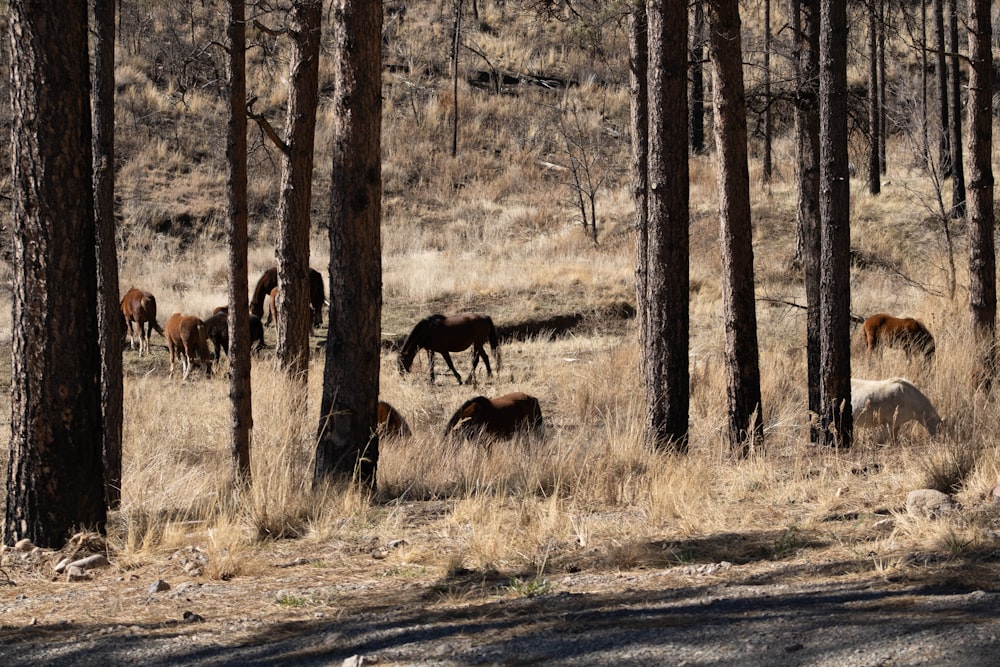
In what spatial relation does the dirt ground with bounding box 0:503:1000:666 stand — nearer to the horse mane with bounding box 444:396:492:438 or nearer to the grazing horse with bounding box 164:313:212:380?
the horse mane with bounding box 444:396:492:438

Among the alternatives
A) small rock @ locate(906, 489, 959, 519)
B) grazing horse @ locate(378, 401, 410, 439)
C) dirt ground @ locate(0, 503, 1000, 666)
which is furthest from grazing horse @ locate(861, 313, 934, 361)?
dirt ground @ locate(0, 503, 1000, 666)

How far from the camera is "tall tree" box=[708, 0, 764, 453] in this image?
11.0 m

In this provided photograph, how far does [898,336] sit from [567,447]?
7.33 m

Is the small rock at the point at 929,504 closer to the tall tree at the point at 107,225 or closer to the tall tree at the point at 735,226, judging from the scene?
the tall tree at the point at 735,226

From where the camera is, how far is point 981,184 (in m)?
14.3

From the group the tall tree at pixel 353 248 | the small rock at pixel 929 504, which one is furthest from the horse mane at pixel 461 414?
the small rock at pixel 929 504

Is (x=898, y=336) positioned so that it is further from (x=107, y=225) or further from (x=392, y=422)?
(x=107, y=225)

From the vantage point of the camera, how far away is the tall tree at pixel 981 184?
14.2 metres

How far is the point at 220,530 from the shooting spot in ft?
24.7

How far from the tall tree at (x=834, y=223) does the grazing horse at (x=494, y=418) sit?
326 cm

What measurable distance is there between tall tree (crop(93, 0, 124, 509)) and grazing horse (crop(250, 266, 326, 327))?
1089 cm

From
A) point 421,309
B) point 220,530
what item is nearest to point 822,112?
point 220,530

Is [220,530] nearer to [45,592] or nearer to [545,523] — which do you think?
[45,592]

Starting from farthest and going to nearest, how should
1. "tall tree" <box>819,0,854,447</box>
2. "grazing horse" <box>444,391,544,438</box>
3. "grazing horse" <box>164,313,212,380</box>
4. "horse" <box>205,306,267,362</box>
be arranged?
"horse" <box>205,306,267,362</box>
"grazing horse" <box>164,313,212,380</box>
"grazing horse" <box>444,391,544,438</box>
"tall tree" <box>819,0,854,447</box>
